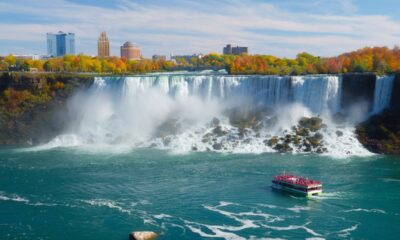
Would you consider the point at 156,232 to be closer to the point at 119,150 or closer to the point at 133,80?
the point at 119,150

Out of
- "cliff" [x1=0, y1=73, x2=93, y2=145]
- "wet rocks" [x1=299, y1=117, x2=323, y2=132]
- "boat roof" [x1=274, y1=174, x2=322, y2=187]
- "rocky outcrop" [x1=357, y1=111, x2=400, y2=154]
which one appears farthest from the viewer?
"cliff" [x1=0, y1=73, x2=93, y2=145]

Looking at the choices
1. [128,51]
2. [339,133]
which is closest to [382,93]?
[339,133]

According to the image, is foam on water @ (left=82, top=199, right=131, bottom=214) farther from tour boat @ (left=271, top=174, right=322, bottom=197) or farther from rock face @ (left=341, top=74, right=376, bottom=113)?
rock face @ (left=341, top=74, right=376, bottom=113)

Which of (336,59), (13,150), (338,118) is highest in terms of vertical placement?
(336,59)

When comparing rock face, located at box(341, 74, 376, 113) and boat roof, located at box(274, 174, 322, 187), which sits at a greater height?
rock face, located at box(341, 74, 376, 113)

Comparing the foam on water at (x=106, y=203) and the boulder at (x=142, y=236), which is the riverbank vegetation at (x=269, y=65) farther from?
the boulder at (x=142, y=236)

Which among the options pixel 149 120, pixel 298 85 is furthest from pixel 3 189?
pixel 298 85

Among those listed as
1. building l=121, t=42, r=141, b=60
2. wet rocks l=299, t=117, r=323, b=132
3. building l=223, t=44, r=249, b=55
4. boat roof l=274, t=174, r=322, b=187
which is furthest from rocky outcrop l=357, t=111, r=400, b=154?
building l=121, t=42, r=141, b=60

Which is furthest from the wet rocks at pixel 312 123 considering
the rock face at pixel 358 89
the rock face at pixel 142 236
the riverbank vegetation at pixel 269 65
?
the rock face at pixel 142 236
